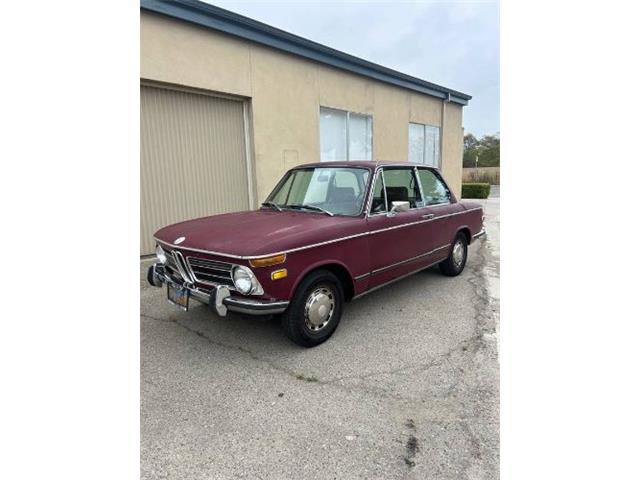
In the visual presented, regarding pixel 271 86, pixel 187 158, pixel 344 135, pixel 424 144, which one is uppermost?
pixel 271 86

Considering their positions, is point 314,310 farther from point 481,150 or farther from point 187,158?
point 481,150

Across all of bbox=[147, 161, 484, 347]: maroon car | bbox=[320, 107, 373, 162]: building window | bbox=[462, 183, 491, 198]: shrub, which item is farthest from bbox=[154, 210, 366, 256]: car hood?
bbox=[462, 183, 491, 198]: shrub

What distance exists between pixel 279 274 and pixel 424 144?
1171cm

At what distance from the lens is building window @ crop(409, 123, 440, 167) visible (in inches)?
508

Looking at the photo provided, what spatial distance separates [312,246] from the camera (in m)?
3.36

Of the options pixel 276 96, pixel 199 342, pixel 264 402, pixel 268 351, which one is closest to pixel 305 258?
pixel 268 351

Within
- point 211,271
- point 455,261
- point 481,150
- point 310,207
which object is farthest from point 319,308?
point 481,150

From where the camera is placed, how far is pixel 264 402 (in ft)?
9.21

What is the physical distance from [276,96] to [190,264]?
571 centimetres

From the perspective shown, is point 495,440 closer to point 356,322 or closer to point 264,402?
point 264,402

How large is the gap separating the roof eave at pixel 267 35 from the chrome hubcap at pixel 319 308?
5.42 m

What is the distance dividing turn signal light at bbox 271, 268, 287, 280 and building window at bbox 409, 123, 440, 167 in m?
10.4

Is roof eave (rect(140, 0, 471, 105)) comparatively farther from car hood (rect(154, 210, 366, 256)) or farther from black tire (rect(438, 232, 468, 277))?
black tire (rect(438, 232, 468, 277))

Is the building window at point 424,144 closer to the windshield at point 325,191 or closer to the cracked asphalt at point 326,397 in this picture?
the windshield at point 325,191
